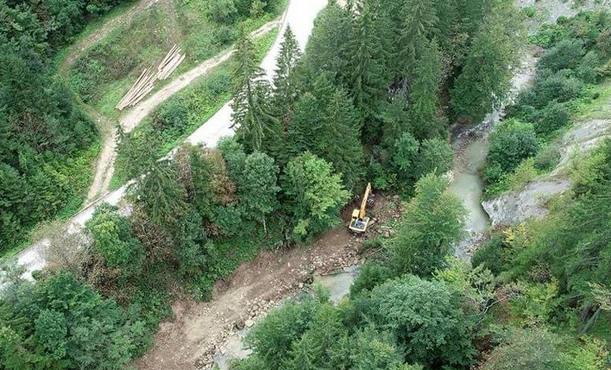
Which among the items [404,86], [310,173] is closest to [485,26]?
[404,86]

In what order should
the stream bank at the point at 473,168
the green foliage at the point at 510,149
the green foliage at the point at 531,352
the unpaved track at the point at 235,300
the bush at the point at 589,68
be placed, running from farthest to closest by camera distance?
1. the bush at the point at 589,68
2. the green foliage at the point at 510,149
3. the stream bank at the point at 473,168
4. the unpaved track at the point at 235,300
5. the green foliage at the point at 531,352

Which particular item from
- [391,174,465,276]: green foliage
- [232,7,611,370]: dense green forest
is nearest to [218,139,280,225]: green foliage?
[232,7,611,370]: dense green forest

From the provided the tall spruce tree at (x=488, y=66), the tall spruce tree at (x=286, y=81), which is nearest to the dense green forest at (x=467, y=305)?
the tall spruce tree at (x=286, y=81)

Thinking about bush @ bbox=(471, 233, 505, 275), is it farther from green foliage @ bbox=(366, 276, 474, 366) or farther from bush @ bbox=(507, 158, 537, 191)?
bush @ bbox=(507, 158, 537, 191)

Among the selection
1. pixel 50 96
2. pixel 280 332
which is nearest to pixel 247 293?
pixel 280 332

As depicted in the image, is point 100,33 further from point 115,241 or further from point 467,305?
point 467,305

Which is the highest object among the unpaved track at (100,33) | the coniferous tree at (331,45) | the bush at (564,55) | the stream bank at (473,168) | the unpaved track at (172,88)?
the unpaved track at (100,33)

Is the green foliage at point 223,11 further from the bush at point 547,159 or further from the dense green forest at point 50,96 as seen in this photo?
the bush at point 547,159
